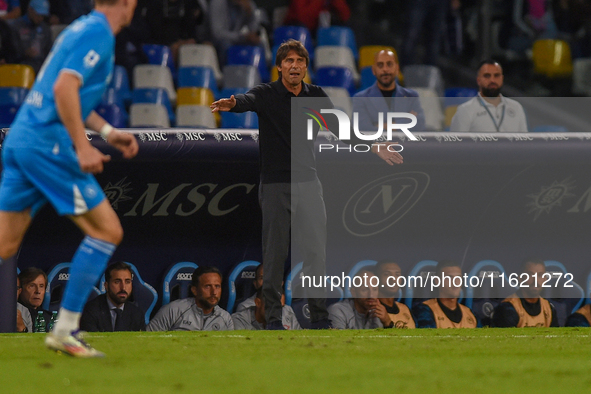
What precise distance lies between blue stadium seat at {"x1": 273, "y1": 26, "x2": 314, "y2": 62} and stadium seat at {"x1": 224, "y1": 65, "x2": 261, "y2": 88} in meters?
0.86

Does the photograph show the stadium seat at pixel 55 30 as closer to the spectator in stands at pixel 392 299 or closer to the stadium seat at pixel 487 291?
the spectator in stands at pixel 392 299

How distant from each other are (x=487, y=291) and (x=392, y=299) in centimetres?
70

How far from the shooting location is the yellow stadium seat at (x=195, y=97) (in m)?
8.80

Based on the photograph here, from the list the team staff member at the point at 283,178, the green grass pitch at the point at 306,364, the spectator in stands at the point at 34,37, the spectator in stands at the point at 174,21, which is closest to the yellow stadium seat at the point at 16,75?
the spectator in stands at the point at 34,37

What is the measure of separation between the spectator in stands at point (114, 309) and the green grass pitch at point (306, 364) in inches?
35.8

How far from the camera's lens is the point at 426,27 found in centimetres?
1023

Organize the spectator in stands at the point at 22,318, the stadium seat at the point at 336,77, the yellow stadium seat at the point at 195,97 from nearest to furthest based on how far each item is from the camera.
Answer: the spectator in stands at the point at 22,318 → the yellow stadium seat at the point at 195,97 → the stadium seat at the point at 336,77

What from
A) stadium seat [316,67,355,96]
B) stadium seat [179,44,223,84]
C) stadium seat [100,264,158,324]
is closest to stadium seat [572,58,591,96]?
stadium seat [316,67,355,96]

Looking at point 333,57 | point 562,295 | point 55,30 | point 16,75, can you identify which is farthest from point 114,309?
point 55,30

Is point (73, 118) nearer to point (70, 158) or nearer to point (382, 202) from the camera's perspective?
point (70, 158)

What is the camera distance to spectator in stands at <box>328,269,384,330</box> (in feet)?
19.7

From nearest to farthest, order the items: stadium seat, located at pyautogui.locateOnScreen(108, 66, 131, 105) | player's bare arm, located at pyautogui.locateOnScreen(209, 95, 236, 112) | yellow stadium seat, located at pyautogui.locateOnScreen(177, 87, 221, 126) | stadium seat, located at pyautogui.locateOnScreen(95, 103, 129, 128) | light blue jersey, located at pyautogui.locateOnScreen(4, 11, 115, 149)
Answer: light blue jersey, located at pyautogui.locateOnScreen(4, 11, 115, 149) < player's bare arm, located at pyautogui.locateOnScreen(209, 95, 236, 112) < stadium seat, located at pyautogui.locateOnScreen(95, 103, 129, 128) < yellow stadium seat, located at pyautogui.locateOnScreen(177, 87, 221, 126) < stadium seat, located at pyautogui.locateOnScreen(108, 66, 131, 105)

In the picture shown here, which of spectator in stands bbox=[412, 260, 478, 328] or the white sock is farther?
spectator in stands bbox=[412, 260, 478, 328]

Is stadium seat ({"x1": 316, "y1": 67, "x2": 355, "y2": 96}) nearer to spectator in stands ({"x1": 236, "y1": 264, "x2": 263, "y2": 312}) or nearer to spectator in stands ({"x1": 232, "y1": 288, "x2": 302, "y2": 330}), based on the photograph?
spectator in stands ({"x1": 236, "y1": 264, "x2": 263, "y2": 312})
